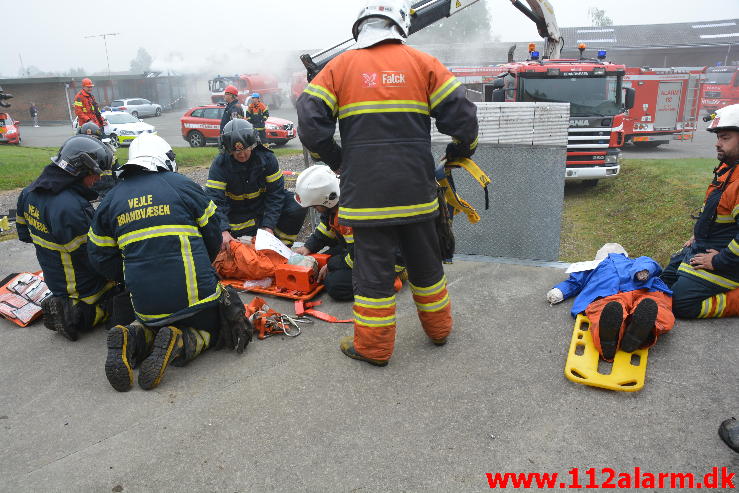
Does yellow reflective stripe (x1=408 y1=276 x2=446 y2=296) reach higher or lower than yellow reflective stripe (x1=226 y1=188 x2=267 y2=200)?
lower

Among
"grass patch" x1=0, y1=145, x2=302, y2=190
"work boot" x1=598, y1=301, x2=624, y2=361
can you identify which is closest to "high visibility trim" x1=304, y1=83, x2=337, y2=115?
"work boot" x1=598, y1=301, x2=624, y2=361

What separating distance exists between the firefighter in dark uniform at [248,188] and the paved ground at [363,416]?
207 centimetres

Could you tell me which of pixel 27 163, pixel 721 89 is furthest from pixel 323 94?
pixel 721 89

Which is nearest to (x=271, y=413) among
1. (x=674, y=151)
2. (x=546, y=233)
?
(x=546, y=233)

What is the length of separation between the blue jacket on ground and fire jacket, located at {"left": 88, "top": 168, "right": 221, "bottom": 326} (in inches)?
104

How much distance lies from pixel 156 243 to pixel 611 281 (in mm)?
3068

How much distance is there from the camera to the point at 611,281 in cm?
374

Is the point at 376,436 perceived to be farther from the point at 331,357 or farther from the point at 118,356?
the point at 118,356

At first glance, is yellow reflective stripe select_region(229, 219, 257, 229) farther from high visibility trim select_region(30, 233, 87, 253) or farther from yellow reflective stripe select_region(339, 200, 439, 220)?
yellow reflective stripe select_region(339, 200, 439, 220)

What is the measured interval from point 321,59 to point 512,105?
334 centimetres

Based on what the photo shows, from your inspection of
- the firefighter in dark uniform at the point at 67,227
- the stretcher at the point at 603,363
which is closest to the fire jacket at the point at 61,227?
the firefighter in dark uniform at the point at 67,227

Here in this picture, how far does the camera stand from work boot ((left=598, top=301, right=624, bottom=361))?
119 inches

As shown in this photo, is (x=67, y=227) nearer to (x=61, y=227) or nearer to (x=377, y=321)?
(x=61, y=227)

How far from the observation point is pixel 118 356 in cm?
310
